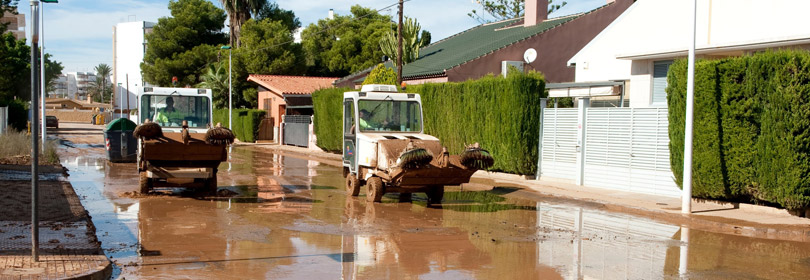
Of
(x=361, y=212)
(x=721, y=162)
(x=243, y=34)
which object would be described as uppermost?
(x=243, y=34)

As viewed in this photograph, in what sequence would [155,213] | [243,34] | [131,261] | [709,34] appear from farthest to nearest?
[243,34] → [709,34] → [155,213] → [131,261]

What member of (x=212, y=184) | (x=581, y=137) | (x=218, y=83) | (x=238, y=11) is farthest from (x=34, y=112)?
(x=238, y=11)

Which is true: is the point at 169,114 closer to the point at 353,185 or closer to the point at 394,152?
the point at 353,185

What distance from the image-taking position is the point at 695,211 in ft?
44.7

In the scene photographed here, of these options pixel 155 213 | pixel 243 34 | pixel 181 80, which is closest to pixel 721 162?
pixel 155 213

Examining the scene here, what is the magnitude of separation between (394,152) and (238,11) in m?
45.8

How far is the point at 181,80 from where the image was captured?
57062mm

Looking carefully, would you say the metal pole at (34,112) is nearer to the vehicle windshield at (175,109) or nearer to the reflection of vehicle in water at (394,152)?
the reflection of vehicle in water at (394,152)

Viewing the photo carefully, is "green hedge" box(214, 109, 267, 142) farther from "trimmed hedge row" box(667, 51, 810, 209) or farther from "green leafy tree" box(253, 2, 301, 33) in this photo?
"trimmed hedge row" box(667, 51, 810, 209)

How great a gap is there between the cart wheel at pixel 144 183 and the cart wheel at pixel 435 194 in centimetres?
568

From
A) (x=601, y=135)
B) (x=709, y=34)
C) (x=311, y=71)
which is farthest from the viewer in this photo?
(x=311, y=71)

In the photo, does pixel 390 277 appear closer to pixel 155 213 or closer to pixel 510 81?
pixel 155 213

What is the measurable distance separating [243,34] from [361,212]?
3948 cm

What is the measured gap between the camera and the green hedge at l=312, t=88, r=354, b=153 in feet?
98.6
